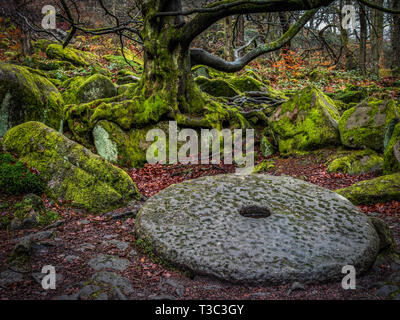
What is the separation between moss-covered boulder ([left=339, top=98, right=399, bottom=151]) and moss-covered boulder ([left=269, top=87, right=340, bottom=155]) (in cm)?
30

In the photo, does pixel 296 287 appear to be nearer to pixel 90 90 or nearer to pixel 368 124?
pixel 368 124

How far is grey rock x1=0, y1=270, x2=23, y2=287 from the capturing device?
235cm

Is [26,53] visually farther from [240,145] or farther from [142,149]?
[240,145]

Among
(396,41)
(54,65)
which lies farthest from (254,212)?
(396,41)

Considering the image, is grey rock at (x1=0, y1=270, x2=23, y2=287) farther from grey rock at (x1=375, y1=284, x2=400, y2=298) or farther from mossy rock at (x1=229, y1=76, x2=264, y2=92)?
mossy rock at (x1=229, y1=76, x2=264, y2=92)

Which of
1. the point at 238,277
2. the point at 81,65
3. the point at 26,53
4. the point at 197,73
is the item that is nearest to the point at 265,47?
the point at 197,73

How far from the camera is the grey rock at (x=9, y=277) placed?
7.70 ft

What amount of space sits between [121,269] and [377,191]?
3.71 meters

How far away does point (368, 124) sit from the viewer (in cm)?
565

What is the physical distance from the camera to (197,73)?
11430 mm

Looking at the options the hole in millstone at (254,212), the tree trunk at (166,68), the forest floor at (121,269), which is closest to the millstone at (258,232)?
the hole in millstone at (254,212)

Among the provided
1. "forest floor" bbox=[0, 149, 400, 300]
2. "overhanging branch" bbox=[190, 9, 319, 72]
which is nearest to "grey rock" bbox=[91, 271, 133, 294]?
"forest floor" bbox=[0, 149, 400, 300]

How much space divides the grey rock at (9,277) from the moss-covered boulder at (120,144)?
4.01 metres
